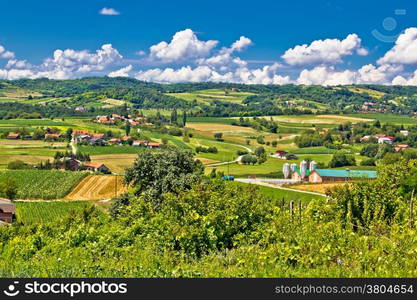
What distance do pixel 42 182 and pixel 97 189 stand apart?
828 centimetres

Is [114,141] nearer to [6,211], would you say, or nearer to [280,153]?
[280,153]

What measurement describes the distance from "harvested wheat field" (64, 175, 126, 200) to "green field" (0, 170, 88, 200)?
0.93 m

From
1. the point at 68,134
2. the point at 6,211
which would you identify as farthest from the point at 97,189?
the point at 68,134

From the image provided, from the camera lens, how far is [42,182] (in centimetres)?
5525

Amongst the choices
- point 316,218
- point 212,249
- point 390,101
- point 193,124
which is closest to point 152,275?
point 212,249

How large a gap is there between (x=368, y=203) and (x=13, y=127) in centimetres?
10136

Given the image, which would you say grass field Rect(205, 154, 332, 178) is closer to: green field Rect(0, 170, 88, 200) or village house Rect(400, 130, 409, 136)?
green field Rect(0, 170, 88, 200)

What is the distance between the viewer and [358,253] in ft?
20.5

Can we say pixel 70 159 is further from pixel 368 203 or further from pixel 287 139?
pixel 368 203

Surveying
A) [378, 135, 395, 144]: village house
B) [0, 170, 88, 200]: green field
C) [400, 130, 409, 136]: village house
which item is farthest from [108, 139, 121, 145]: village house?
[400, 130, 409, 136]: village house

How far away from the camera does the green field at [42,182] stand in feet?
165

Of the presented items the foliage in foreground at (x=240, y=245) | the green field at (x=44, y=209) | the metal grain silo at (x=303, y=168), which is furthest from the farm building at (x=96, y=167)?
the foliage in foreground at (x=240, y=245)

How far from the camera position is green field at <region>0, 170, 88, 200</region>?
50219 millimetres

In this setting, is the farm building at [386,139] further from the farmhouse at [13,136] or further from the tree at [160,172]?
the tree at [160,172]
